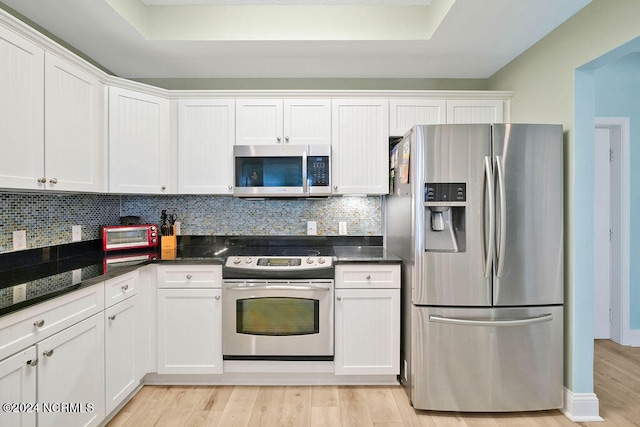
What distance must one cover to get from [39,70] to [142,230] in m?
A: 1.31

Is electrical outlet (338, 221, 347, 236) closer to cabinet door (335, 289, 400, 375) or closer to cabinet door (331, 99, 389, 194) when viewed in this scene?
cabinet door (331, 99, 389, 194)

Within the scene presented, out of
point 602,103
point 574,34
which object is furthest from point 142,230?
point 602,103

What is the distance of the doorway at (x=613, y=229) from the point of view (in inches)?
121

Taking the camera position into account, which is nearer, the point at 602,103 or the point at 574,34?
the point at 574,34

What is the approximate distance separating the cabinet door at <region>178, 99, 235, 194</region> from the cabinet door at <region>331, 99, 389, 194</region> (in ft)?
2.85

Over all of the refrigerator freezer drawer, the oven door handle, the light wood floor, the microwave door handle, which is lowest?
the light wood floor

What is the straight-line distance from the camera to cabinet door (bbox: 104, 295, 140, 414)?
1926 millimetres

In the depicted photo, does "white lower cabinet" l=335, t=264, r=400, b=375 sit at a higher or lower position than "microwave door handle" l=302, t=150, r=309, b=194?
lower

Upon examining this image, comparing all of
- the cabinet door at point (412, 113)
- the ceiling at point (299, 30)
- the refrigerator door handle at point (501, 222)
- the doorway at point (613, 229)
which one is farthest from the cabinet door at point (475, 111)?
the doorway at point (613, 229)

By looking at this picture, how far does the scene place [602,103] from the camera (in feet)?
9.86

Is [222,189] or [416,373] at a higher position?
[222,189]

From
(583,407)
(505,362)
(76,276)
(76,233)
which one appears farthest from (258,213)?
(583,407)

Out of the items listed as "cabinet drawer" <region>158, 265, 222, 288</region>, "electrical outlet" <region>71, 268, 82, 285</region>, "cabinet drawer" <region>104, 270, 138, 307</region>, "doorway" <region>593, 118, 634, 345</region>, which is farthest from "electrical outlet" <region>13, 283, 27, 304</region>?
"doorway" <region>593, 118, 634, 345</region>

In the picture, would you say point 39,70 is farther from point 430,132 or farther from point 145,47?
point 430,132
